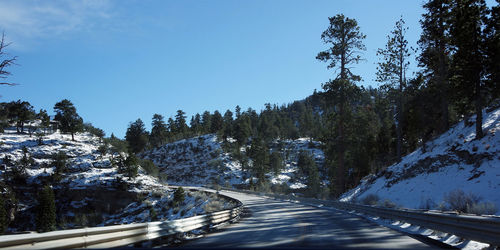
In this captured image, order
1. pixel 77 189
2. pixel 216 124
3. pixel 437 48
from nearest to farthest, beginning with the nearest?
pixel 437 48, pixel 77 189, pixel 216 124

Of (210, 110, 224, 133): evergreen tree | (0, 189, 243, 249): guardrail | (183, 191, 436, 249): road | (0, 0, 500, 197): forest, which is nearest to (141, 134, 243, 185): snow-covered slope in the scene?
(210, 110, 224, 133): evergreen tree

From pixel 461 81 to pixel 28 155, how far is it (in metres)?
87.0

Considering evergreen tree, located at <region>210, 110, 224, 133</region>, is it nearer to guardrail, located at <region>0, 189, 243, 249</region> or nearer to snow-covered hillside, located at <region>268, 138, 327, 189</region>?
snow-covered hillside, located at <region>268, 138, 327, 189</region>

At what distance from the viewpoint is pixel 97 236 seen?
6926 mm

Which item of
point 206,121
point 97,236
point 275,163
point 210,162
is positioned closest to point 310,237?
point 97,236

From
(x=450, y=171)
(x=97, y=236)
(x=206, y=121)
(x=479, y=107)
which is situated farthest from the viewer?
(x=206, y=121)

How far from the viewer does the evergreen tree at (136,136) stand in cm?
14212

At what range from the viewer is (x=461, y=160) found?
77.8 ft

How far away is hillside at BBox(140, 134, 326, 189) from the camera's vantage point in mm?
108562

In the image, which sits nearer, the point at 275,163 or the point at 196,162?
the point at 275,163

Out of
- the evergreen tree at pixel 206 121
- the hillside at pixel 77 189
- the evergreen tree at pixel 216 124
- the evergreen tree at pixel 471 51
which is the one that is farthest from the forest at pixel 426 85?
the evergreen tree at pixel 206 121

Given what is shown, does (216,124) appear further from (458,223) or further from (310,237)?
(458,223)

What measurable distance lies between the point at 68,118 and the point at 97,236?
105275mm

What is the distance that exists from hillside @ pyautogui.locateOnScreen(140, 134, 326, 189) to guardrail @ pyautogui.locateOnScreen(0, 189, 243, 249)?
88245 millimetres
